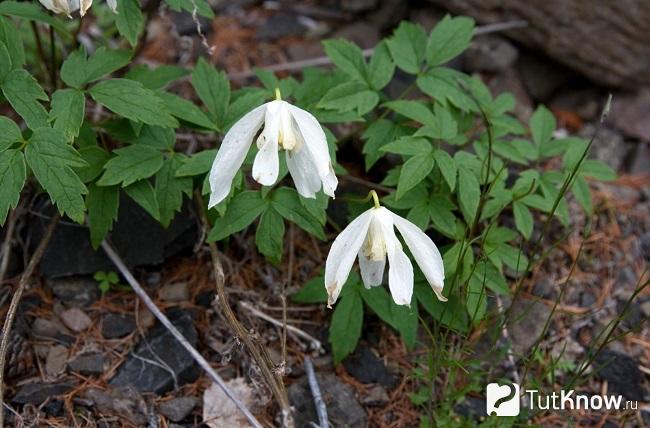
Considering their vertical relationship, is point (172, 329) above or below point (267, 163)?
below

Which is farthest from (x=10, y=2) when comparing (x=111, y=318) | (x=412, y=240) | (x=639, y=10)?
(x=639, y=10)

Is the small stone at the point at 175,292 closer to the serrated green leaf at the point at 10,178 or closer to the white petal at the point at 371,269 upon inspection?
the serrated green leaf at the point at 10,178

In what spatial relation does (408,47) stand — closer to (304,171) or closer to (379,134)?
(379,134)

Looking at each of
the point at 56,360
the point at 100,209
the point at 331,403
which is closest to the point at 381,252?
the point at 331,403

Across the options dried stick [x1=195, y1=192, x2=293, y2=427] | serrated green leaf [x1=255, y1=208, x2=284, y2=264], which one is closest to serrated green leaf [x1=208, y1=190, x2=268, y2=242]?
serrated green leaf [x1=255, y1=208, x2=284, y2=264]

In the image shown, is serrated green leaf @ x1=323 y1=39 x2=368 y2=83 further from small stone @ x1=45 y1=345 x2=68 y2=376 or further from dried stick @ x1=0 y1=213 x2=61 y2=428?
small stone @ x1=45 y1=345 x2=68 y2=376
